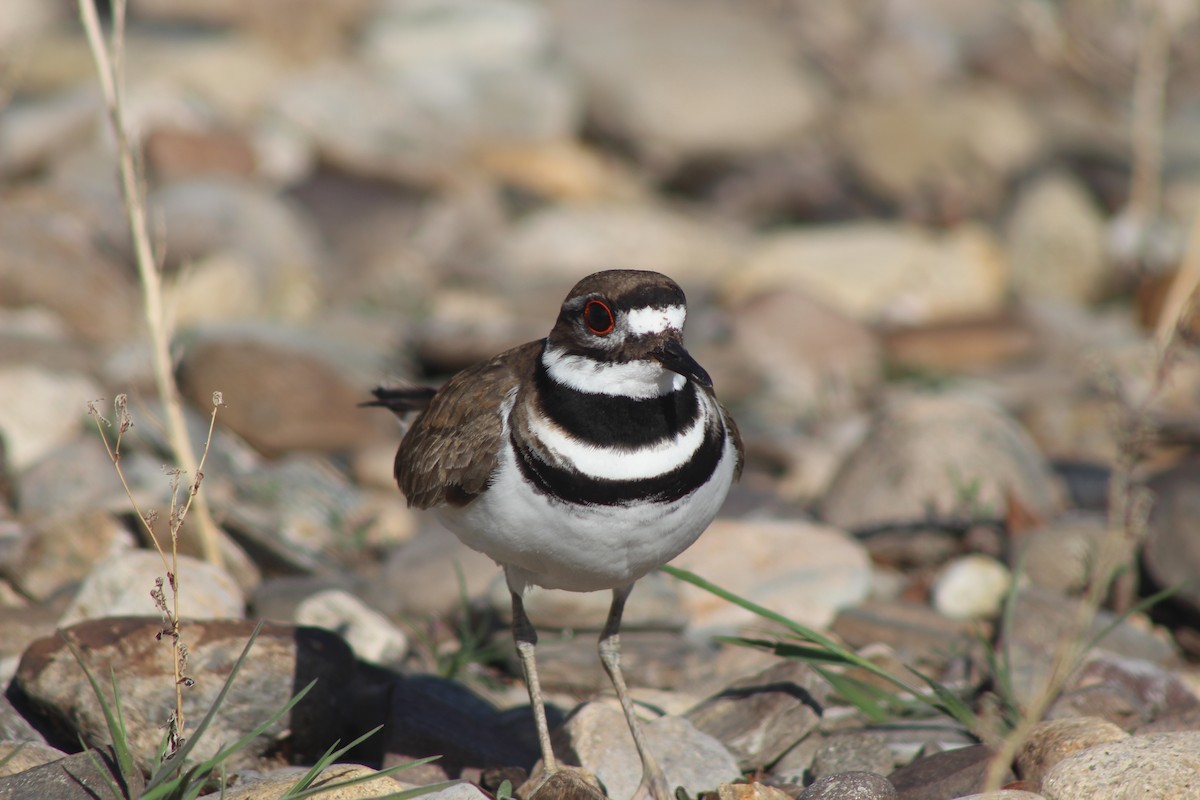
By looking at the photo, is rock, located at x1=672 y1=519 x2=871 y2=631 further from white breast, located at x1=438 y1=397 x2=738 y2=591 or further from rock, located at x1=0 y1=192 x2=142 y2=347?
rock, located at x1=0 y1=192 x2=142 y2=347

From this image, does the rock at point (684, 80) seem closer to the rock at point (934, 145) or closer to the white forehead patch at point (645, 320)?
the rock at point (934, 145)

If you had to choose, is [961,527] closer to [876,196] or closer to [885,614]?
[885,614]

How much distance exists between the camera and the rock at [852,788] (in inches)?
158

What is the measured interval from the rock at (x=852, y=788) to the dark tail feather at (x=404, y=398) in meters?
2.19

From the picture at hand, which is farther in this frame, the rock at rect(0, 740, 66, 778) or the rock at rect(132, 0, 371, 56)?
the rock at rect(132, 0, 371, 56)

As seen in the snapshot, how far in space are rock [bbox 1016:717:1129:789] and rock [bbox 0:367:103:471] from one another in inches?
210

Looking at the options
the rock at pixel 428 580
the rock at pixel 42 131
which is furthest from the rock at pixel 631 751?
the rock at pixel 42 131

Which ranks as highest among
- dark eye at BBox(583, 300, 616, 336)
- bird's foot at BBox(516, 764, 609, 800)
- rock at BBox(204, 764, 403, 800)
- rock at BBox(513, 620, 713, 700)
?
dark eye at BBox(583, 300, 616, 336)

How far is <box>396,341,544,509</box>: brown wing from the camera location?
4.28 meters

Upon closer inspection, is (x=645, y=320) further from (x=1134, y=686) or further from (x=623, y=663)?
(x=1134, y=686)

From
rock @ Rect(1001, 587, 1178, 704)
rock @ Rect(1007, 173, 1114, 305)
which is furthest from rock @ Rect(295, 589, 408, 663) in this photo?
rock @ Rect(1007, 173, 1114, 305)

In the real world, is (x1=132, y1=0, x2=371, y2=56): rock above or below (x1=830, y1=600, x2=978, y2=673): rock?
above

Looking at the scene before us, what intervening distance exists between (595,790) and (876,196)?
1135cm

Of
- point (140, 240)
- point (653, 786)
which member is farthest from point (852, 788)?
point (140, 240)
